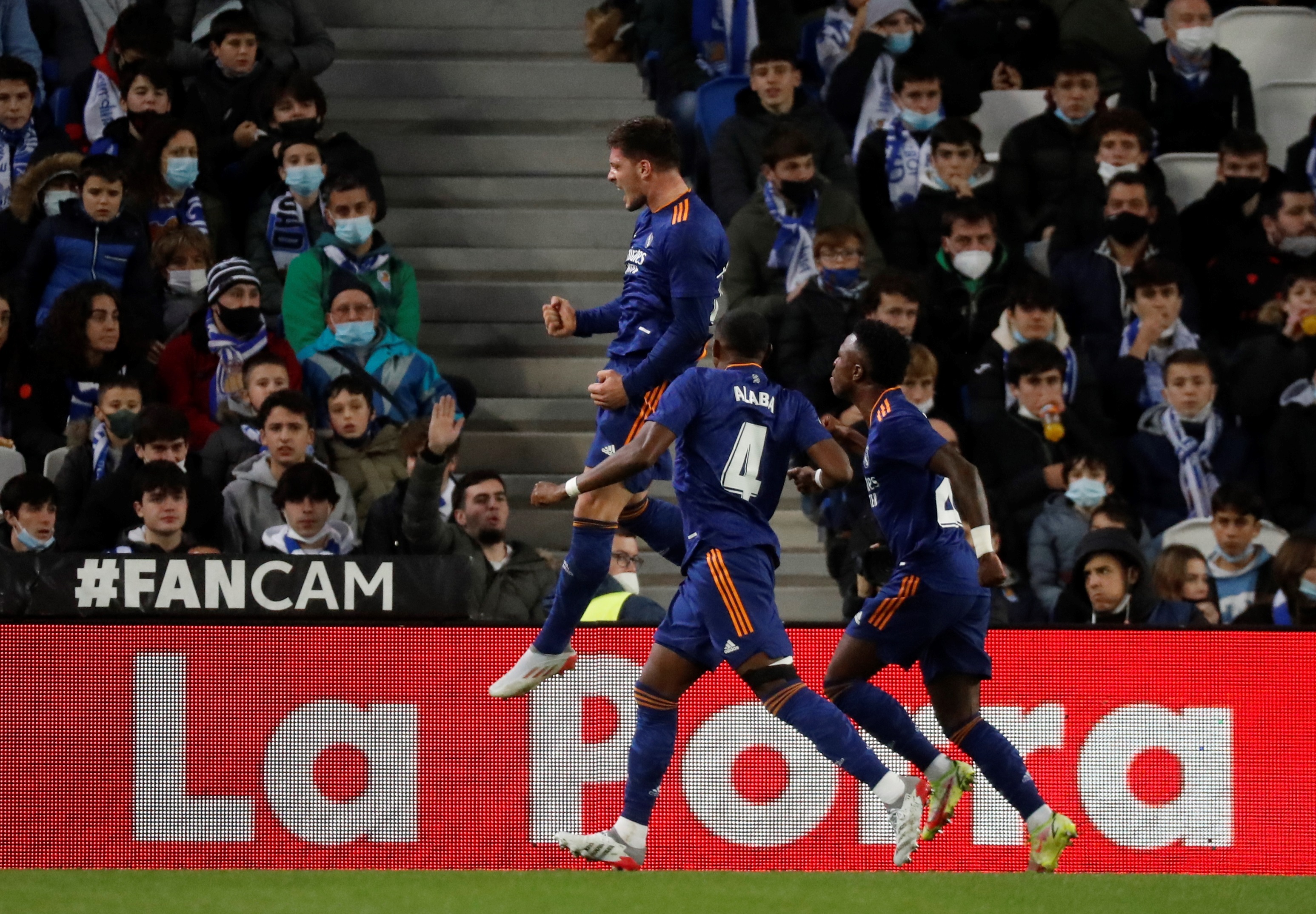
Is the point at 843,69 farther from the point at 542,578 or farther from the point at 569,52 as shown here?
the point at 542,578

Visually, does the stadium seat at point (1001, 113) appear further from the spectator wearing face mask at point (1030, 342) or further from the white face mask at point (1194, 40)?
the spectator wearing face mask at point (1030, 342)

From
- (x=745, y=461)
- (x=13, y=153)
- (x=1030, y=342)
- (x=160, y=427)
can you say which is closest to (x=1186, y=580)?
(x=1030, y=342)

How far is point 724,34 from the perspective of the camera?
527 inches

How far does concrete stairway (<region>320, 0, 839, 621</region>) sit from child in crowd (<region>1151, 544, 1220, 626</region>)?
174 cm

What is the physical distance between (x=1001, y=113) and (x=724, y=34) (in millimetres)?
1778

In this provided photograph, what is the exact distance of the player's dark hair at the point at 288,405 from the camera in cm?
1013

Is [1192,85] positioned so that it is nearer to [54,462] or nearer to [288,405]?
[288,405]

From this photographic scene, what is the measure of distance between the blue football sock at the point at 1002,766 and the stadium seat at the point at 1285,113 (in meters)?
7.26

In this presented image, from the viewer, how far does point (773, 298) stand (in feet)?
37.0

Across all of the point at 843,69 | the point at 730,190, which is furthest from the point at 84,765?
the point at 843,69

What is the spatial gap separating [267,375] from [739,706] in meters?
3.21

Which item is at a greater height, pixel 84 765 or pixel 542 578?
pixel 542 578

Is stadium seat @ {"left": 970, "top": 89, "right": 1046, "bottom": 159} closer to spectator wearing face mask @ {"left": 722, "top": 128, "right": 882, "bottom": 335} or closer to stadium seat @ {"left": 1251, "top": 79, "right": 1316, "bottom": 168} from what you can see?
stadium seat @ {"left": 1251, "top": 79, "right": 1316, "bottom": 168}

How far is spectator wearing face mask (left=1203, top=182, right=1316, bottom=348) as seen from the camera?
1240 cm
